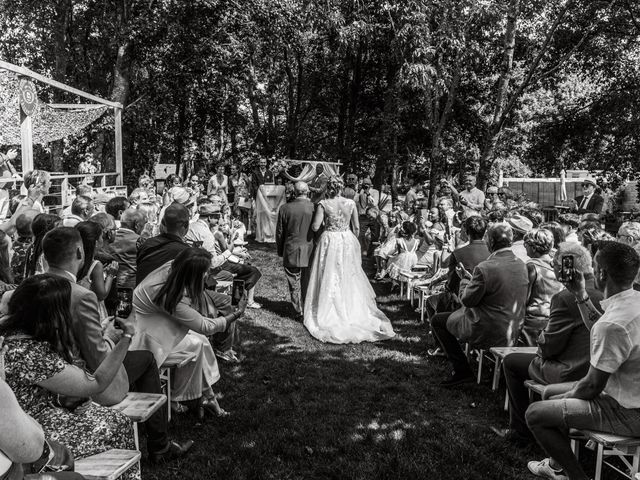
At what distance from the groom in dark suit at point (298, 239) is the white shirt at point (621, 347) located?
5.13m

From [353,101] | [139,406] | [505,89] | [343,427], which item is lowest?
[343,427]

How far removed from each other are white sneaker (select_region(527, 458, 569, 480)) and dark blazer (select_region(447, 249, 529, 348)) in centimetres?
137

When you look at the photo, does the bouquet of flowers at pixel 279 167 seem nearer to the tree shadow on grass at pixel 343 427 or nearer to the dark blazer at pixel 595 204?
the dark blazer at pixel 595 204

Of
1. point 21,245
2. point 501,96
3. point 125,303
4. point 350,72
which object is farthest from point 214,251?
point 350,72

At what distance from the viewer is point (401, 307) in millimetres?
8633

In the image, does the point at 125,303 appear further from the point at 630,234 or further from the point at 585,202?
the point at 585,202

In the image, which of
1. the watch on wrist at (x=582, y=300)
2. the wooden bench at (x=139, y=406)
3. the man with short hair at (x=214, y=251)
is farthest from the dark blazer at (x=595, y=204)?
the wooden bench at (x=139, y=406)

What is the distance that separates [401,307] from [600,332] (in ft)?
18.4

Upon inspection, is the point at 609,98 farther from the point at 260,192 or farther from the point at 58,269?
the point at 58,269

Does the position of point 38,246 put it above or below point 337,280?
above

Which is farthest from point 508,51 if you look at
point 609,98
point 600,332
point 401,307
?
point 600,332

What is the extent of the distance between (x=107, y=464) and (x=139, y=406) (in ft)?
2.40

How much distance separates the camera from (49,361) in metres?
2.54

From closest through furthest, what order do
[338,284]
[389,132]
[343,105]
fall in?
1. [338,284]
2. [389,132]
3. [343,105]
